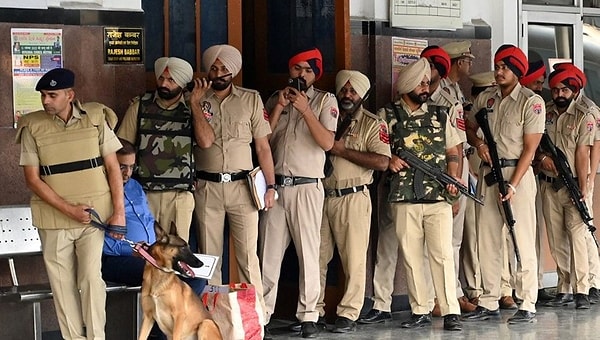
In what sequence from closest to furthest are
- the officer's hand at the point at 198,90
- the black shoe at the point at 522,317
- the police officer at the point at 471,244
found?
1. the officer's hand at the point at 198,90
2. the black shoe at the point at 522,317
3. the police officer at the point at 471,244

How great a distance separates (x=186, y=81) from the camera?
24.3 feet

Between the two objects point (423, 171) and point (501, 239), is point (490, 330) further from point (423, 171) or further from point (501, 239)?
point (423, 171)

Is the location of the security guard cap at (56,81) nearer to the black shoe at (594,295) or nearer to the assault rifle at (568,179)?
Result: the assault rifle at (568,179)

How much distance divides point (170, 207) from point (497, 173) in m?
2.21

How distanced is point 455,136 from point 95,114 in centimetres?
253

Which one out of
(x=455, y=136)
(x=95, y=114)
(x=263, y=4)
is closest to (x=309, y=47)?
(x=263, y=4)

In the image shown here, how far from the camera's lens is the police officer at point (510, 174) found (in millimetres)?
8273

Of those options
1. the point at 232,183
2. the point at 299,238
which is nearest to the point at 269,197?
the point at 232,183

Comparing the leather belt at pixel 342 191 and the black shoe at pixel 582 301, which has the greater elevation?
the leather belt at pixel 342 191

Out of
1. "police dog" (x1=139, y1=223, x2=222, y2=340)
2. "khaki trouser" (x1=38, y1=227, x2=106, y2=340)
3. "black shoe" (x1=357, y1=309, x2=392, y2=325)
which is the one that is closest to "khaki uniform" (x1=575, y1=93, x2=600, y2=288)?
"black shoe" (x1=357, y1=309, x2=392, y2=325)

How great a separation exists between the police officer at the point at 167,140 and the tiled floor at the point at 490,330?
1.10 meters

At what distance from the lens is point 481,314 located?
28.0 ft

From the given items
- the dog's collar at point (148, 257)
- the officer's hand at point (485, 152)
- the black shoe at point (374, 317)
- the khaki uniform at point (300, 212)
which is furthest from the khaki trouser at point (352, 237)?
the dog's collar at point (148, 257)

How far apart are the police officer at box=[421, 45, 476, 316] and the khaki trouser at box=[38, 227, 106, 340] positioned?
2.63 meters
